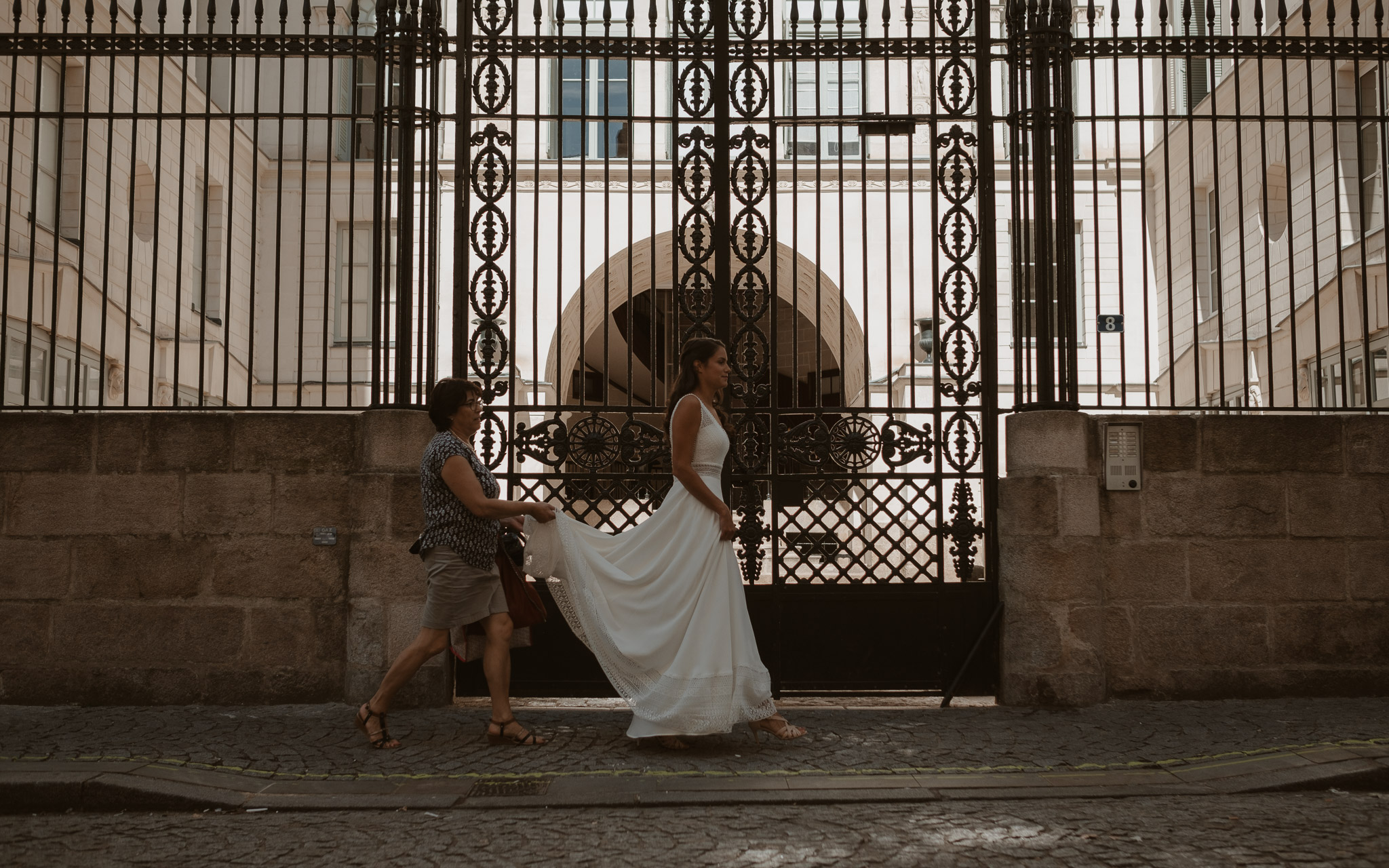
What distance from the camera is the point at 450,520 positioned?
568 cm

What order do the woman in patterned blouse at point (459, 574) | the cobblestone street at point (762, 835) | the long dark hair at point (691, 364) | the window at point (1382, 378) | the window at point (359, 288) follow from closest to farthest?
the cobblestone street at point (762, 835), the woman in patterned blouse at point (459, 574), the long dark hair at point (691, 364), the window at point (1382, 378), the window at point (359, 288)

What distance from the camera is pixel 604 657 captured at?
5.73 metres

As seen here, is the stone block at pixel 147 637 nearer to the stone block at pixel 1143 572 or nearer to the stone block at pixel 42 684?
the stone block at pixel 42 684

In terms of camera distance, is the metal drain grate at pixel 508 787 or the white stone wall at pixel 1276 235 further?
the white stone wall at pixel 1276 235

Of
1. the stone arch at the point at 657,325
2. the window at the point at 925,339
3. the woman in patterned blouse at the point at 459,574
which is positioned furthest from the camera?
the window at the point at 925,339

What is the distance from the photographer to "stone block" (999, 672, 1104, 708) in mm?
6676

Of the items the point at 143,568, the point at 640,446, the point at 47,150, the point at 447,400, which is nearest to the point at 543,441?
the point at 640,446

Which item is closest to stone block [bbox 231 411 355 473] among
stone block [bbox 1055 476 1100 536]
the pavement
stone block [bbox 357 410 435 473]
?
stone block [bbox 357 410 435 473]

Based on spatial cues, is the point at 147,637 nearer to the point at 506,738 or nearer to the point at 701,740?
the point at 506,738

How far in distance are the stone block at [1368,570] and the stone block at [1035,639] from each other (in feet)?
6.15

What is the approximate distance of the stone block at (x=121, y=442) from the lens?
22.5 feet

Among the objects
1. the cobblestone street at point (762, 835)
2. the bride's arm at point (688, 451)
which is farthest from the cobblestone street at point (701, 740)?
the bride's arm at point (688, 451)

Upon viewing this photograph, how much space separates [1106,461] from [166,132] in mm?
12431

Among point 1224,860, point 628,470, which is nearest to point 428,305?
point 628,470
